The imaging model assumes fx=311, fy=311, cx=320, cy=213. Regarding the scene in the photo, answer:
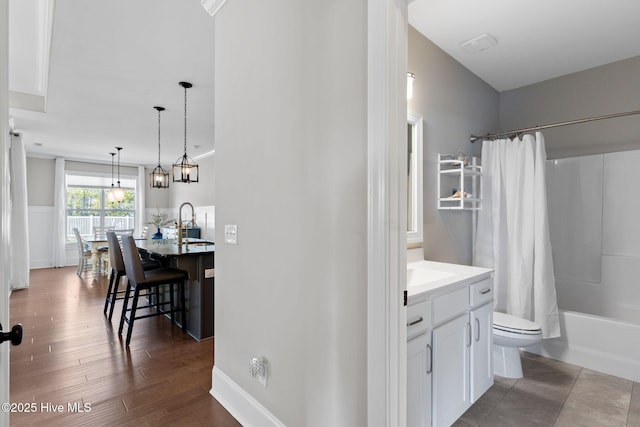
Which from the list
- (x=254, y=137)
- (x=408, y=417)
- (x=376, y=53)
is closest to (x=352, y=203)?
(x=376, y=53)

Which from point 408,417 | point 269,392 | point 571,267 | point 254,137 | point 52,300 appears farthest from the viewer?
point 52,300

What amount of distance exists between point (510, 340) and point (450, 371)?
2.74ft

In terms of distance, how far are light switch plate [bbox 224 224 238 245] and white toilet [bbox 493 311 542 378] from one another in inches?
77.0

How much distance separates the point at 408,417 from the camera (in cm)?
140

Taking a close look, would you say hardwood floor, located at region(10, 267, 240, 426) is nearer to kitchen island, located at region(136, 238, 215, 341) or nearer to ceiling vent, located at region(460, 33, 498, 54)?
kitchen island, located at region(136, 238, 215, 341)

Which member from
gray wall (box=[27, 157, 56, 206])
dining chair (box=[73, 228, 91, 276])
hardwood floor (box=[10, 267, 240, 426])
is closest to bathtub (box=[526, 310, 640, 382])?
hardwood floor (box=[10, 267, 240, 426])

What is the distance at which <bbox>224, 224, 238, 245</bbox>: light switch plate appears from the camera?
192cm

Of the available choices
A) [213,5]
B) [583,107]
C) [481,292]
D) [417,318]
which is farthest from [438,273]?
[583,107]

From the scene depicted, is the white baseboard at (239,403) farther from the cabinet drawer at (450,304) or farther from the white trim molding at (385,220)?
the cabinet drawer at (450,304)

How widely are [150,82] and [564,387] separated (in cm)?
456

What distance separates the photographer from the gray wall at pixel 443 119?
2.46 meters

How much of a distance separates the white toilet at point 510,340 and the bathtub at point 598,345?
58 centimetres

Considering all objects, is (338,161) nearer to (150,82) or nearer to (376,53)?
(376,53)

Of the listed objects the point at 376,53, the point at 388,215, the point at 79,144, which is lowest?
the point at 388,215
